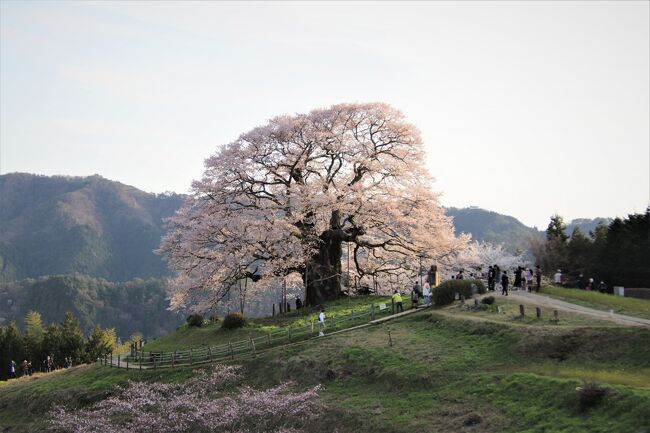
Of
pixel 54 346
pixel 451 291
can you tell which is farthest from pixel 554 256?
pixel 54 346

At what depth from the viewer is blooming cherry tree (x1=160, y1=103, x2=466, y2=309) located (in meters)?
48.6

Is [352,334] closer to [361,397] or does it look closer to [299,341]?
[299,341]

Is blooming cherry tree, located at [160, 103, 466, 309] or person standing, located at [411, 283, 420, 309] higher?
blooming cherry tree, located at [160, 103, 466, 309]

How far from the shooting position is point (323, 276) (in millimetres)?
50500

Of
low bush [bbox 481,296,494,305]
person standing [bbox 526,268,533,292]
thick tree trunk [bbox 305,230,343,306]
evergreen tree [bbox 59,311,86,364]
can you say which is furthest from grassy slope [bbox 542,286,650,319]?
evergreen tree [bbox 59,311,86,364]

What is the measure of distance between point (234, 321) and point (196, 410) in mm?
12298

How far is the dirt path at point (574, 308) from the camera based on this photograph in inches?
1231

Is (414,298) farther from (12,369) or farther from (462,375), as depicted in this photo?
(12,369)

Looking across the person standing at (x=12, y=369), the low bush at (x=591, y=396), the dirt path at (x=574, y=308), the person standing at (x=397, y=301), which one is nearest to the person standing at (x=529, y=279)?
the dirt path at (x=574, y=308)

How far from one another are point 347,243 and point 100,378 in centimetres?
2088

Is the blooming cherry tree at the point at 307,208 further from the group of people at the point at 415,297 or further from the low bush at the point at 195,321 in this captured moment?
the group of people at the point at 415,297

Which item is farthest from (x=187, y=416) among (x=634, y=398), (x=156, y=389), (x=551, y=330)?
(x=634, y=398)

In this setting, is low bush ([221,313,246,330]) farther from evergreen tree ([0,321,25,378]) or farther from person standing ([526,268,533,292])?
evergreen tree ([0,321,25,378])

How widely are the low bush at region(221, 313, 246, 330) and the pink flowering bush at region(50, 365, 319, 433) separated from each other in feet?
24.8
